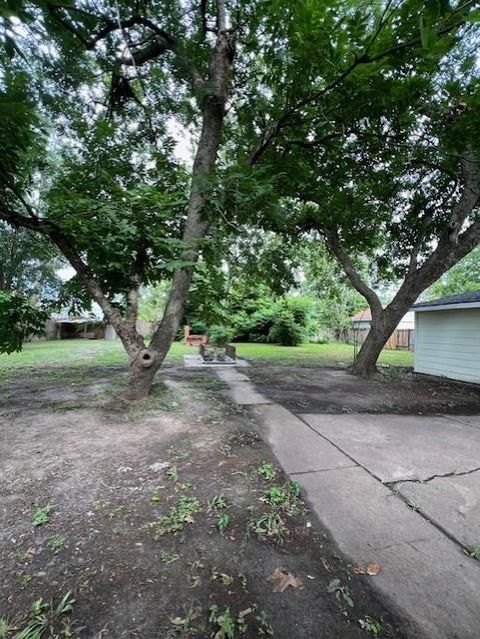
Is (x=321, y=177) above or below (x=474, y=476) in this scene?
above

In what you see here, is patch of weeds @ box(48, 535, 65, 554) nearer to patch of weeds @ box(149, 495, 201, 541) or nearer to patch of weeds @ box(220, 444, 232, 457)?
patch of weeds @ box(149, 495, 201, 541)

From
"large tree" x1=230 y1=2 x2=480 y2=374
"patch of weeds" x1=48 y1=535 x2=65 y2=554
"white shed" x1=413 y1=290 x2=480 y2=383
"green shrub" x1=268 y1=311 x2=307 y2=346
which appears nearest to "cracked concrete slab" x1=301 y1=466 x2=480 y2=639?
"patch of weeds" x1=48 y1=535 x2=65 y2=554

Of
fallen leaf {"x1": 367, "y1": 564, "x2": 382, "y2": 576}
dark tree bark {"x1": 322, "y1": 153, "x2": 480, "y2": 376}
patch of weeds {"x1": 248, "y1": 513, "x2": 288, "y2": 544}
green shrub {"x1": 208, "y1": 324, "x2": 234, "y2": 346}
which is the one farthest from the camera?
green shrub {"x1": 208, "y1": 324, "x2": 234, "y2": 346}

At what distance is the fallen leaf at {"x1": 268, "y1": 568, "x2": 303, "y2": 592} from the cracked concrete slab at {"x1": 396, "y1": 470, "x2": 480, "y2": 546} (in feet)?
3.61

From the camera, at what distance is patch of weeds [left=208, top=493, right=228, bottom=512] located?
90.2 inches

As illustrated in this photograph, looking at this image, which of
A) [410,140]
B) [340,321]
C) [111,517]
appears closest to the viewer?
[111,517]

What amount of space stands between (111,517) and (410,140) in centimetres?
699

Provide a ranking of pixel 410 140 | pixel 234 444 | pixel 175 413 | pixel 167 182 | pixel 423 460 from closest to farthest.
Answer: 1. pixel 423 460
2. pixel 234 444
3. pixel 175 413
4. pixel 167 182
5. pixel 410 140

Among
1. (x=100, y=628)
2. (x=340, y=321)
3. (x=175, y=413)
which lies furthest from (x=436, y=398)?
(x=340, y=321)

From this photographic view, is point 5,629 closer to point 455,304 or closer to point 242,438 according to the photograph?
point 242,438

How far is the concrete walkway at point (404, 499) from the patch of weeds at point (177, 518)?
0.85m

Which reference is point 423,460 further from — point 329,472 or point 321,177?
point 321,177

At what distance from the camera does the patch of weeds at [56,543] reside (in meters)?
1.86

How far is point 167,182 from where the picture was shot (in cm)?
547
